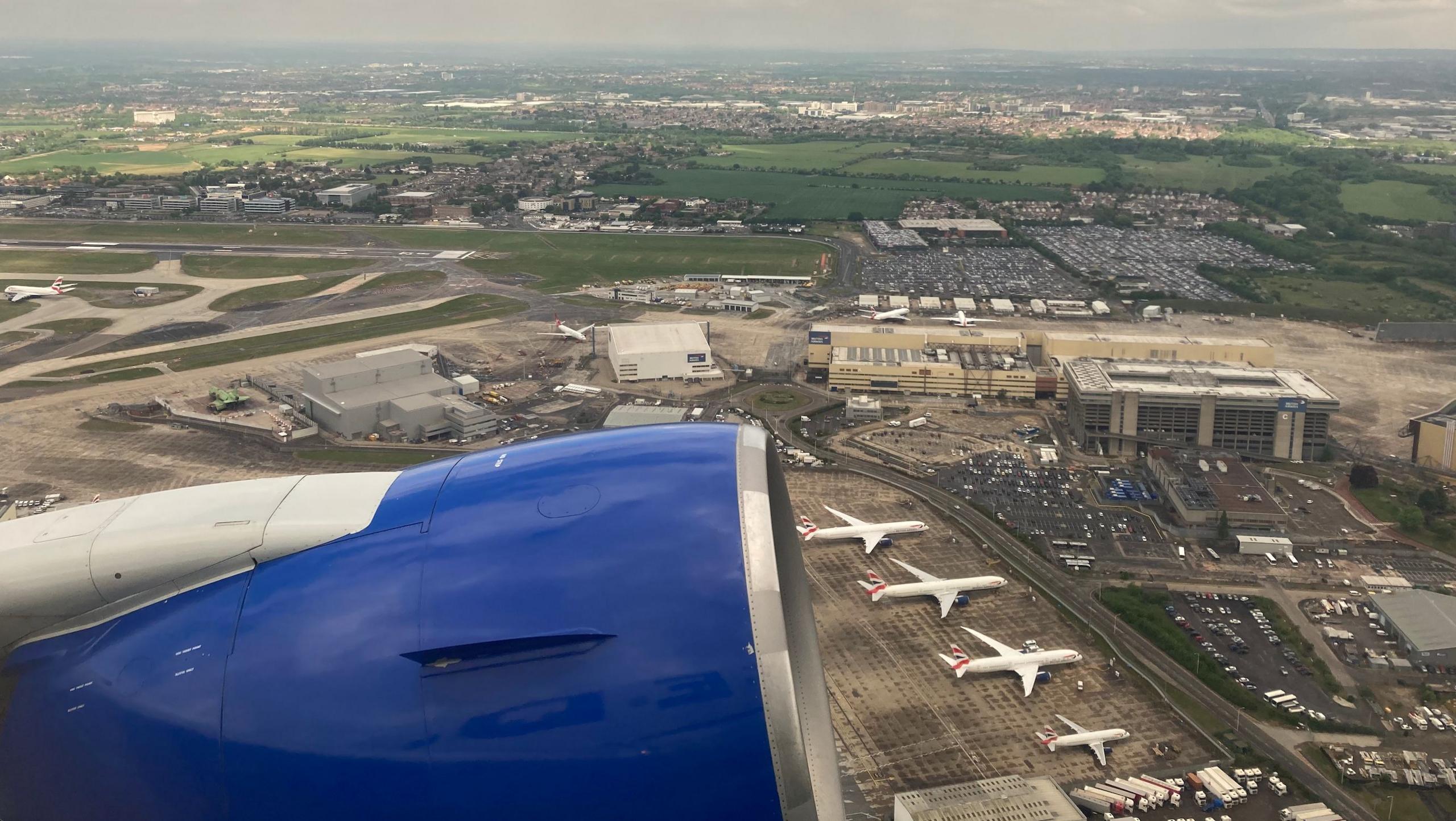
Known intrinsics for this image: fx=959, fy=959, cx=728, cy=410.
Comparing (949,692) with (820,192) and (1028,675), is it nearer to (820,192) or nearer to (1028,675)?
(1028,675)

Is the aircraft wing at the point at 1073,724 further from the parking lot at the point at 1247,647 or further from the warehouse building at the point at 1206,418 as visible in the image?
the warehouse building at the point at 1206,418

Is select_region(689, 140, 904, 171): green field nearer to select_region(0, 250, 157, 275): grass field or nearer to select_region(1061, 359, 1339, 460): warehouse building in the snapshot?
select_region(0, 250, 157, 275): grass field

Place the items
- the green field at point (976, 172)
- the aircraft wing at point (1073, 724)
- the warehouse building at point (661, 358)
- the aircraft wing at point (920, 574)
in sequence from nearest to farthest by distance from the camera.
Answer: the aircraft wing at point (1073, 724) < the aircraft wing at point (920, 574) < the warehouse building at point (661, 358) < the green field at point (976, 172)

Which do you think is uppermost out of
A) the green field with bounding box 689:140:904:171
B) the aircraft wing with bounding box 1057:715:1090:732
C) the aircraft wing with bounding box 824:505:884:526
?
the green field with bounding box 689:140:904:171

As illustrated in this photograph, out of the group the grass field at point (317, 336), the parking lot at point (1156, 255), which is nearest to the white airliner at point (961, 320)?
the parking lot at point (1156, 255)

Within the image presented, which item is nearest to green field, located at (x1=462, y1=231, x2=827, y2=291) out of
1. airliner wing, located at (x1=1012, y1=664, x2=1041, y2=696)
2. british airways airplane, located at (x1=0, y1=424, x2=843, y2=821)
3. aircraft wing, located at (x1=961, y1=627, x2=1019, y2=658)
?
aircraft wing, located at (x1=961, y1=627, x2=1019, y2=658)

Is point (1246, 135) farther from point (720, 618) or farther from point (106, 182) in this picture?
point (720, 618)

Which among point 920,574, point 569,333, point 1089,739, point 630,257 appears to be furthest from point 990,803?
point 630,257

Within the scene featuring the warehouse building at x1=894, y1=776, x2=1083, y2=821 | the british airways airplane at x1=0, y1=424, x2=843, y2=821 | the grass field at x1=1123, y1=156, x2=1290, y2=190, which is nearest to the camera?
the british airways airplane at x1=0, y1=424, x2=843, y2=821

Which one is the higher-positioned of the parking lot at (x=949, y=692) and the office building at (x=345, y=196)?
the office building at (x=345, y=196)
